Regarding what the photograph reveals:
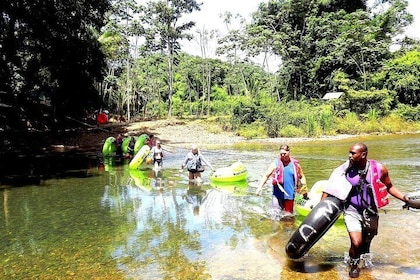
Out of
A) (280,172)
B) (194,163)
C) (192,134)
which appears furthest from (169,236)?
(192,134)

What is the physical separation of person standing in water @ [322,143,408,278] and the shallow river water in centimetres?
60

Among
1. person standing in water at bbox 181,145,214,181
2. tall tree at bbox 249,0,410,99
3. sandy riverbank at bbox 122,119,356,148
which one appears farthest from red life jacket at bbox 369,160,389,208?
tall tree at bbox 249,0,410,99

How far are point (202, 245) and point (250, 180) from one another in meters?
6.44

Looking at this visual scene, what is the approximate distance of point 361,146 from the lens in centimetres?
461

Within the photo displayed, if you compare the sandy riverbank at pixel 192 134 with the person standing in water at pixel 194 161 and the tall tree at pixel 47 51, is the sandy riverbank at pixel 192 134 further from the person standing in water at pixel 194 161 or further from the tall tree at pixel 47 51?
the person standing in water at pixel 194 161

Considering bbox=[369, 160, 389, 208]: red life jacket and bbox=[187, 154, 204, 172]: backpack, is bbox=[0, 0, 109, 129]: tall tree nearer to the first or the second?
bbox=[187, 154, 204, 172]: backpack

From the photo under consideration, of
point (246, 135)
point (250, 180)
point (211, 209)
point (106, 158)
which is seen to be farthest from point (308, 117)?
point (211, 209)

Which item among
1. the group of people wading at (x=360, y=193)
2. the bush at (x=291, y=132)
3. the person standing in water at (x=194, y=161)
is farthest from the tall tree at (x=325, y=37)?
the group of people wading at (x=360, y=193)

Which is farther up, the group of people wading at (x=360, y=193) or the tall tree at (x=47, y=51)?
the tall tree at (x=47, y=51)

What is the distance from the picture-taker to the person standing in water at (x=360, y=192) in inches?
184

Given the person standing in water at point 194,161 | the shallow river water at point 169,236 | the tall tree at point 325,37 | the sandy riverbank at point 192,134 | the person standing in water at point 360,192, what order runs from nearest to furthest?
1. the person standing in water at point 360,192
2. the shallow river water at point 169,236
3. the person standing in water at point 194,161
4. the sandy riverbank at point 192,134
5. the tall tree at point 325,37

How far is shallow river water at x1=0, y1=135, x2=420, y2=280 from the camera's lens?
5.26 metres

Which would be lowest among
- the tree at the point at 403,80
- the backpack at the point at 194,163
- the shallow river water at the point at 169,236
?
the shallow river water at the point at 169,236

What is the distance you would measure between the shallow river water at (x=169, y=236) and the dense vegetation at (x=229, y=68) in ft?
29.2
